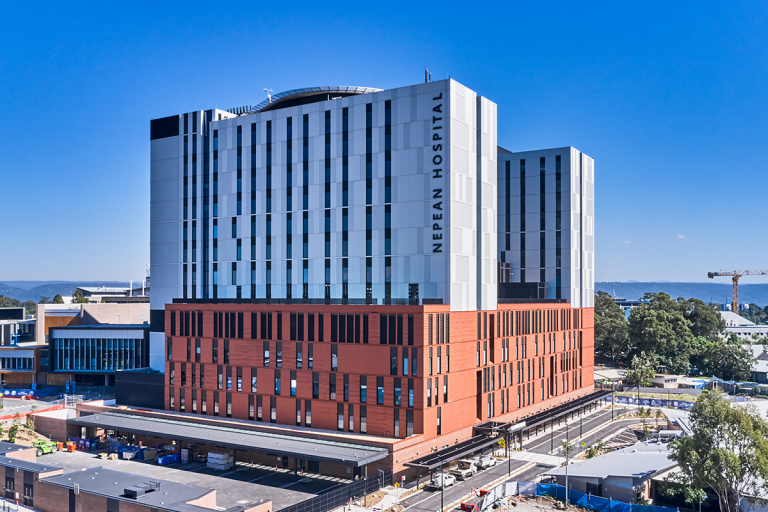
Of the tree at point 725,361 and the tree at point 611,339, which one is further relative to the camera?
the tree at point 611,339

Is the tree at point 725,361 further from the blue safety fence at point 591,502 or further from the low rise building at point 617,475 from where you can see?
the blue safety fence at point 591,502

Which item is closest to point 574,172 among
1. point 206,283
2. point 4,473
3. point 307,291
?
point 307,291

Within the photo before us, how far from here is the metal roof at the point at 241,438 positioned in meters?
69.0

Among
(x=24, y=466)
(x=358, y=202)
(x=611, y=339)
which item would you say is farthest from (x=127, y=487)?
(x=611, y=339)

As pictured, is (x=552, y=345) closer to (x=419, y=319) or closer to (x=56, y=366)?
(x=419, y=319)

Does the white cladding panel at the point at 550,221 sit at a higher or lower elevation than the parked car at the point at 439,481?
higher

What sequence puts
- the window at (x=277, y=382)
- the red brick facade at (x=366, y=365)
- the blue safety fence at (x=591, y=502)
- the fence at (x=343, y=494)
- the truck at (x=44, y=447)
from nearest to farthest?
the fence at (x=343, y=494) → the blue safety fence at (x=591, y=502) → the red brick facade at (x=366, y=365) → the window at (x=277, y=382) → the truck at (x=44, y=447)

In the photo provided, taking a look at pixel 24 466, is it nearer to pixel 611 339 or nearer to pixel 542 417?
pixel 542 417

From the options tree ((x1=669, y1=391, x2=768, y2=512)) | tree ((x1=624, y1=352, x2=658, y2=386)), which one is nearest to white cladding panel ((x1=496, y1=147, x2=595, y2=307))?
tree ((x1=624, y1=352, x2=658, y2=386))

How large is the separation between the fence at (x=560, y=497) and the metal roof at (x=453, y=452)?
7.16 meters

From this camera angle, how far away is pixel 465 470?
74.6 meters

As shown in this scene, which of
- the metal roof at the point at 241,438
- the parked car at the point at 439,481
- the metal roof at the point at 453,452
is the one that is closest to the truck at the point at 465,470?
the metal roof at the point at 453,452

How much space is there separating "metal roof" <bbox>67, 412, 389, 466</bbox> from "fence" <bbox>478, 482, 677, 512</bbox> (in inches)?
494

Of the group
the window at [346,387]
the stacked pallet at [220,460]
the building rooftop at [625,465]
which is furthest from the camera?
the window at [346,387]
